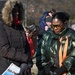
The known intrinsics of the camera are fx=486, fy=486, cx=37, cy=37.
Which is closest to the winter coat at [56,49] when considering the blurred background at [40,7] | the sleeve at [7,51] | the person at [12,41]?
the person at [12,41]

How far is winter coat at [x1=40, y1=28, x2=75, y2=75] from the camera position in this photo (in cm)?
701

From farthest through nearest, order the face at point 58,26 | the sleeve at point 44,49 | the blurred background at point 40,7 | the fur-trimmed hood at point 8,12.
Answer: the blurred background at point 40,7 < the sleeve at point 44,49 < the face at point 58,26 < the fur-trimmed hood at point 8,12

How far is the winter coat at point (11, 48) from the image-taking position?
22.3ft

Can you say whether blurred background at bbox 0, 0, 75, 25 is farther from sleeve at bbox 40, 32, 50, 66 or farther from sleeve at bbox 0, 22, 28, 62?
sleeve at bbox 0, 22, 28, 62

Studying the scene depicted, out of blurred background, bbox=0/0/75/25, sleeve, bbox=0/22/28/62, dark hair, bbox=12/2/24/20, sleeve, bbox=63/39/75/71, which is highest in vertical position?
dark hair, bbox=12/2/24/20

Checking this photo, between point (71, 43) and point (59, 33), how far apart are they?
0.75 ft

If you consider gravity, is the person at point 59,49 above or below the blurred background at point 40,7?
above

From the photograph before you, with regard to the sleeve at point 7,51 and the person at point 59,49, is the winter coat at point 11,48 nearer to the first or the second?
the sleeve at point 7,51

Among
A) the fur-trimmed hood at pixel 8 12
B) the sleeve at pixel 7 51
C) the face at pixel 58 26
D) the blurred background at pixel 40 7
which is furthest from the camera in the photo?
the blurred background at pixel 40 7

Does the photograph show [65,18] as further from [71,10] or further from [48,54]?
[71,10]

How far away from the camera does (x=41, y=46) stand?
23.9ft

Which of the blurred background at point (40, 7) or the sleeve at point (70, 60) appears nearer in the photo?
the sleeve at point (70, 60)

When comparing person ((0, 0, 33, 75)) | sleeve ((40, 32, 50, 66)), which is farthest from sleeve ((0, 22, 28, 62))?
sleeve ((40, 32, 50, 66))

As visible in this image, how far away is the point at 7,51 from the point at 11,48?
8 cm
